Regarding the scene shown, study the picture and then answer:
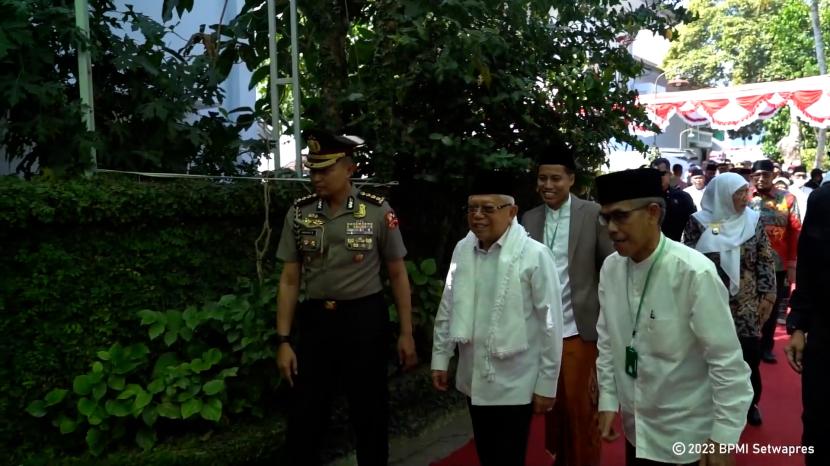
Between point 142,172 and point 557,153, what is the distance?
8.33ft

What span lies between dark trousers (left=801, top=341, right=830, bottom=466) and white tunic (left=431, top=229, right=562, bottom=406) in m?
1.13

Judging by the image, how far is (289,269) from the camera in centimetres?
365

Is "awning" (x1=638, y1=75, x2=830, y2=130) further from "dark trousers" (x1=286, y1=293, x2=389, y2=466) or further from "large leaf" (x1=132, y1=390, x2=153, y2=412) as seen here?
"large leaf" (x1=132, y1=390, x2=153, y2=412)

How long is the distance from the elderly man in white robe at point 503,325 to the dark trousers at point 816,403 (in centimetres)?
113

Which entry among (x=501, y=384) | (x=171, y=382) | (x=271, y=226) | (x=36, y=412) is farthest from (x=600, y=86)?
(x=36, y=412)

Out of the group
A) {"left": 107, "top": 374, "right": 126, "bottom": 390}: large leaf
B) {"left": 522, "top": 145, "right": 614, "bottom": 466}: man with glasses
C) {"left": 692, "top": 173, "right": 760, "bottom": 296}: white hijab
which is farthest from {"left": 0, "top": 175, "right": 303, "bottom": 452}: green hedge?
{"left": 692, "top": 173, "right": 760, "bottom": 296}: white hijab

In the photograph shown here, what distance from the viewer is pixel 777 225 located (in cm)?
708

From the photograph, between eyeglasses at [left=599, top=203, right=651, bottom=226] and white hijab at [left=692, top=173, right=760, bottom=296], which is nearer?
eyeglasses at [left=599, top=203, right=651, bottom=226]

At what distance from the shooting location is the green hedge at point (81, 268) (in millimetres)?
3480

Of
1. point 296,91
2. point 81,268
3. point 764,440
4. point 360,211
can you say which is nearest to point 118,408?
A: point 81,268

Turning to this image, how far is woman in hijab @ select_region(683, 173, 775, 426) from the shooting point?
4.71m

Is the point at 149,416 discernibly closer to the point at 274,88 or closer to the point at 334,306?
the point at 334,306

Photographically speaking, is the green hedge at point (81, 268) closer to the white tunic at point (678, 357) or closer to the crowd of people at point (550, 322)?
the crowd of people at point (550, 322)

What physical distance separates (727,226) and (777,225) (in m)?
2.75
